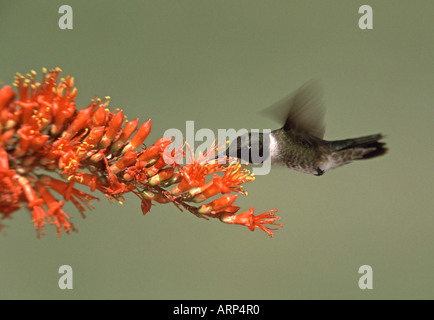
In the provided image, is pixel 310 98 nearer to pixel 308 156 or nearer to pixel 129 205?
pixel 308 156

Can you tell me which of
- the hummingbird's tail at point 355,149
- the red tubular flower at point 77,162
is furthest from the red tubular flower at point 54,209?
the hummingbird's tail at point 355,149

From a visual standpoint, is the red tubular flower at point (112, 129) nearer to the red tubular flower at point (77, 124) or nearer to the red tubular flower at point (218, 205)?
the red tubular flower at point (77, 124)

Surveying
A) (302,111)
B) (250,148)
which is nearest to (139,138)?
(250,148)

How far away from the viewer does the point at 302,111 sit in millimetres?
871

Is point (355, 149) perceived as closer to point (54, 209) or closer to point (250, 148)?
point (250, 148)

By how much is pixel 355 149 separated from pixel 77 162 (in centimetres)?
59

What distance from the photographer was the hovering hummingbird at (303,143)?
820mm

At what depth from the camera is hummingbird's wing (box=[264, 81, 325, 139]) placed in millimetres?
810

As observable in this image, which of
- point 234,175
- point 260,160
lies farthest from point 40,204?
point 260,160

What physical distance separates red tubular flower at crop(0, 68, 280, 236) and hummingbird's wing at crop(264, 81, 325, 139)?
179 mm

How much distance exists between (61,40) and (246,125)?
0.77m

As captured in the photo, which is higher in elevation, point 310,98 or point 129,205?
point 310,98

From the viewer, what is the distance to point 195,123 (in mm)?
1822

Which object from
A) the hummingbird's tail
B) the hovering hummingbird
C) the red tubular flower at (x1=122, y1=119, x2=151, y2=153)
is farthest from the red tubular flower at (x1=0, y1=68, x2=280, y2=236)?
the hummingbird's tail
